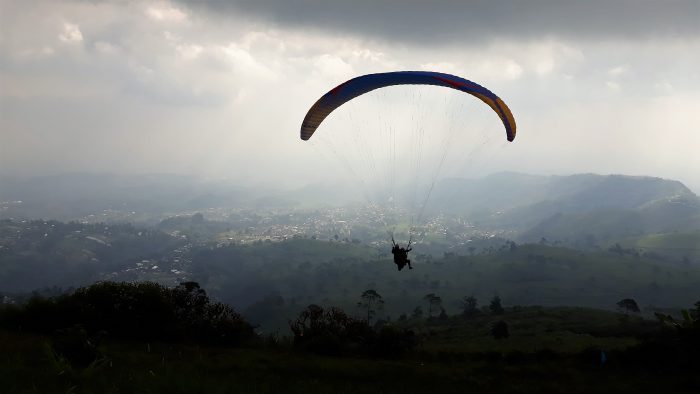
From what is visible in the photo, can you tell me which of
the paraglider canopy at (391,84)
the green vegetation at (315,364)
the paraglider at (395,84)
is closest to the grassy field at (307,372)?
the green vegetation at (315,364)

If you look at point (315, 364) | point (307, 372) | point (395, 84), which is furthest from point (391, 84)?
point (307, 372)

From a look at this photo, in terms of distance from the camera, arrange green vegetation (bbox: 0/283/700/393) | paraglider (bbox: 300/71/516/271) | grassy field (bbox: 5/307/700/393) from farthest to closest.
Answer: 1. paraglider (bbox: 300/71/516/271)
2. green vegetation (bbox: 0/283/700/393)
3. grassy field (bbox: 5/307/700/393)

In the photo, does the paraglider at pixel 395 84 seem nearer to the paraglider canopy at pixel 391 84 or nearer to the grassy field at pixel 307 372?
the paraglider canopy at pixel 391 84

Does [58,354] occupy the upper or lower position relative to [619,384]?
upper

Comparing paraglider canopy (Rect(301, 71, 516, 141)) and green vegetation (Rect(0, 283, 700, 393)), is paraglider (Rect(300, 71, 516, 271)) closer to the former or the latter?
paraglider canopy (Rect(301, 71, 516, 141))

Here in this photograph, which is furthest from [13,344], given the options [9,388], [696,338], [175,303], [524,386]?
[696,338]

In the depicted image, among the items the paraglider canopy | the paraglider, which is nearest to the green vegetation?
the paraglider

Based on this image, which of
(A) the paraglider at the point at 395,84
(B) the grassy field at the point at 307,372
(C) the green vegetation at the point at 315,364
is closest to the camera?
(B) the grassy field at the point at 307,372

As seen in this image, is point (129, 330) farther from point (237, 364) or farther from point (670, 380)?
point (670, 380)
